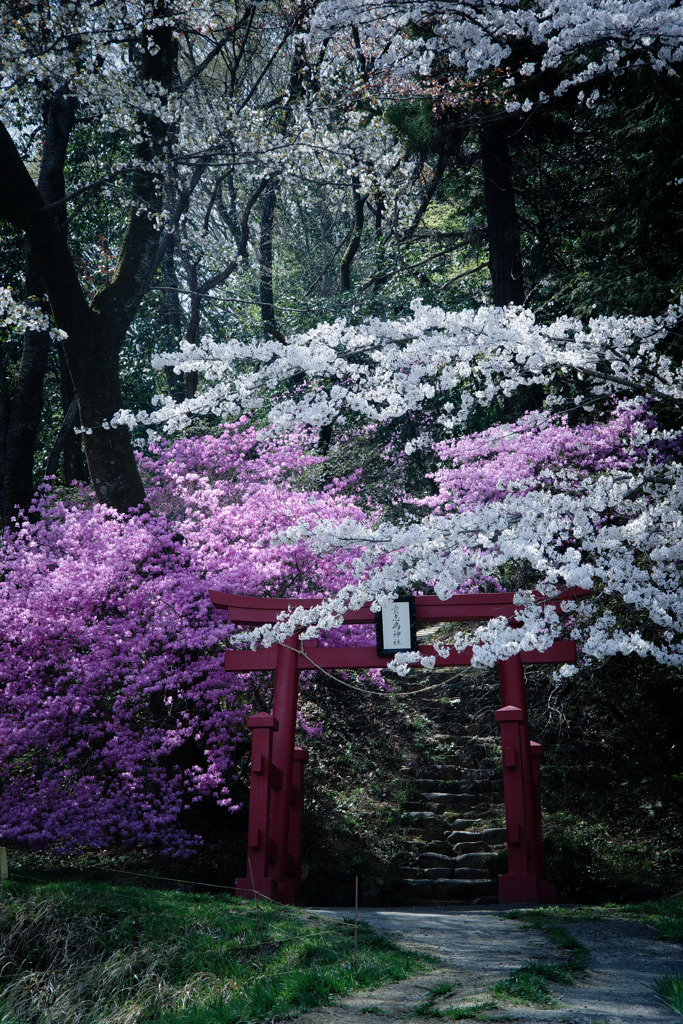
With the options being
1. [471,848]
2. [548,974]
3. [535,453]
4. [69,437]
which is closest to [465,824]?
[471,848]

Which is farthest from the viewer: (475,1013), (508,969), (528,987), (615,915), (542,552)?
(615,915)

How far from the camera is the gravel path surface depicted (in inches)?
129

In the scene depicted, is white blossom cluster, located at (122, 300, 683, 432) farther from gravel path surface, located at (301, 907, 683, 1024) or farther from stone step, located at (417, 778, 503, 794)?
stone step, located at (417, 778, 503, 794)

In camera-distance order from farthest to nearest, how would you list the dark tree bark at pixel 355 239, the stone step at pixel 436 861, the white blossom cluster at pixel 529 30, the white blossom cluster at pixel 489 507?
the dark tree bark at pixel 355 239 → the stone step at pixel 436 861 → the white blossom cluster at pixel 529 30 → the white blossom cluster at pixel 489 507

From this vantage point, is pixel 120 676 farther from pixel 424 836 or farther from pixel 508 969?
pixel 508 969

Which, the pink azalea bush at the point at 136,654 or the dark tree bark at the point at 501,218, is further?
the dark tree bark at the point at 501,218

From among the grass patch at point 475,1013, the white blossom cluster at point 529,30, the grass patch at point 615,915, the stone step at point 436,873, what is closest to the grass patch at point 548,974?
the grass patch at point 475,1013

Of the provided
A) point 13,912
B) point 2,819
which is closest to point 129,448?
point 2,819

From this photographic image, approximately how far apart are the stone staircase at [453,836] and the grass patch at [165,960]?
8.56 ft

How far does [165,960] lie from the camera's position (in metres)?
4.14

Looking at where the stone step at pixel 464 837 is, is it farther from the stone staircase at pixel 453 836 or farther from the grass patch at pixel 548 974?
the grass patch at pixel 548 974

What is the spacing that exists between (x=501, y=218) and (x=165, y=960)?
972 cm

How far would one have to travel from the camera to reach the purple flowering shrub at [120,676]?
21.2ft

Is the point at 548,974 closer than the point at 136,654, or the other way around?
Answer: the point at 548,974
